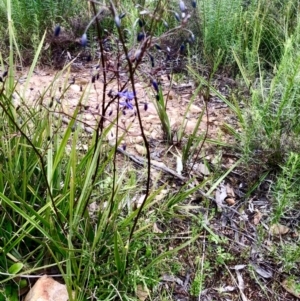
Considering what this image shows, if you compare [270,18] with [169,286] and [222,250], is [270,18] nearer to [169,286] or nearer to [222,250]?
[222,250]

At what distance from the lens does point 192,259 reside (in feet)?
5.36

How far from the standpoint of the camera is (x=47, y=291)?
1319 millimetres

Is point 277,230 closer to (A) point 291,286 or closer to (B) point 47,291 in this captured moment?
(A) point 291,286

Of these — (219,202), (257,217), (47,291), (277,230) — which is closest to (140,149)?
(219,202)

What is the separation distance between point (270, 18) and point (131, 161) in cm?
152

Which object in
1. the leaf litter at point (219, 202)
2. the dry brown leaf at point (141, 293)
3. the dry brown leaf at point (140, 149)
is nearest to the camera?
the dry brown leaf at point (141, 293)

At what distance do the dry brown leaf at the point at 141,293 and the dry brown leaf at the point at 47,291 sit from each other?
26cm

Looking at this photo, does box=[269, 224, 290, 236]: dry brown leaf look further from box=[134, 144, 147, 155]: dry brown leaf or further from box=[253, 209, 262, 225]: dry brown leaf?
box=[134, 144, 147, 155]: dry brown leaf

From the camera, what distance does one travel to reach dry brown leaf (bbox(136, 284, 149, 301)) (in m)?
1.45

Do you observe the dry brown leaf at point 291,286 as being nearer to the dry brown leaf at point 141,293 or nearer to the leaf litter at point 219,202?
the leaf litter at point 219,202

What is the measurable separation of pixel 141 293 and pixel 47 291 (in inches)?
13.3

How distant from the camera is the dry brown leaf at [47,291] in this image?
1307 millimetres

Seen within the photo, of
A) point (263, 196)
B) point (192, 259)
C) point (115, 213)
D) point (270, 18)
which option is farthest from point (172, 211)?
point (270, 18)

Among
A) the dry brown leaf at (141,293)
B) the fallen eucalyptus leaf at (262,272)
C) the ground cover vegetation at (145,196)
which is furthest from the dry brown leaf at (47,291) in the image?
the fallen eucalyptus leaf at (262,272)
